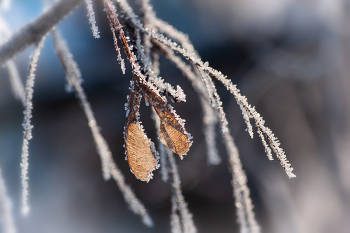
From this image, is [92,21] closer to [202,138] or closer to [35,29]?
[35,29]

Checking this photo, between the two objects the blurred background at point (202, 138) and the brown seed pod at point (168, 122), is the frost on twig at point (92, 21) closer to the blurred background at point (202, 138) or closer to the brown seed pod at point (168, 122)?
the brown seed pod at point (168, 122)

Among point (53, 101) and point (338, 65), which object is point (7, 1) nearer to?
point (53, 101)

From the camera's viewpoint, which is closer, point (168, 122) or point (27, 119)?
point (168, 122)

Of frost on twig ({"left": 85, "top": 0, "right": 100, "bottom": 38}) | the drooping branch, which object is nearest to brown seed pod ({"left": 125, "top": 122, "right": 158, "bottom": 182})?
frost on twig ({"left": 85, "top": 0, "right": 100, "bottom": 38})

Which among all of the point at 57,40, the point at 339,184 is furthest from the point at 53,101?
the point at 339,184

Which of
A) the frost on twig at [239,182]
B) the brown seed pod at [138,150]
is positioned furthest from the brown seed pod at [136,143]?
the frost on twig at [239,182]

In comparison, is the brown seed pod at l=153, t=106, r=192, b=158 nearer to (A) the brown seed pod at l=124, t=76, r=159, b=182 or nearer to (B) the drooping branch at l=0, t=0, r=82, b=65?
(A) the brown seed pod at l=124, t=76, r=159, b=182

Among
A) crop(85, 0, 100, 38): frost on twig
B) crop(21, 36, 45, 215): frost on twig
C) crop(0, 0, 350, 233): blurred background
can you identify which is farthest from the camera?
crop(0, 0, 350, 233): blurred background

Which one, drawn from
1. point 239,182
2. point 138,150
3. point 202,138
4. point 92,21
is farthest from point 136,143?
point 202,138
